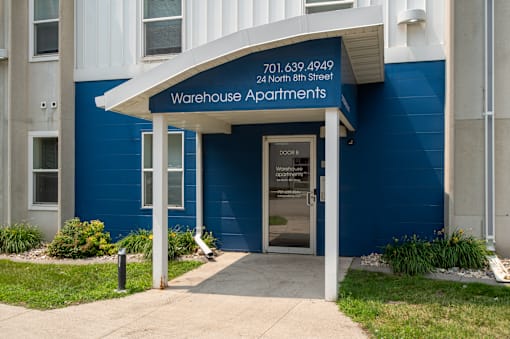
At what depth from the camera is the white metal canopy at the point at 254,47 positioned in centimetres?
600

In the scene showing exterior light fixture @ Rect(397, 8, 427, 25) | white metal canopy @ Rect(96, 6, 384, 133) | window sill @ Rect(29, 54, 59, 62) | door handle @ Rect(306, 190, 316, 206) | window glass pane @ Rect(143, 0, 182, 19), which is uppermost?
window glass pane @ Rect(143, 0, 182, 19)

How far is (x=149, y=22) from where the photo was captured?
10.6m

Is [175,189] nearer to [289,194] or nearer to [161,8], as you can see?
[289,194]

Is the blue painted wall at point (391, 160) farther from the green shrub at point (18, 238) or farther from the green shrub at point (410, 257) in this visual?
the green shrub at point (18, 238)

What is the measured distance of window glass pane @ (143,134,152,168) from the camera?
10422 mm

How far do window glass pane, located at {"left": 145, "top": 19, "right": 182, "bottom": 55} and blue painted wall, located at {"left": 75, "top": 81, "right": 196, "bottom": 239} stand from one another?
1.11 m

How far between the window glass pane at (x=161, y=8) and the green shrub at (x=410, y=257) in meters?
6.69

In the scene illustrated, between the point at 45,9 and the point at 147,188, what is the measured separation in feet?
16.6

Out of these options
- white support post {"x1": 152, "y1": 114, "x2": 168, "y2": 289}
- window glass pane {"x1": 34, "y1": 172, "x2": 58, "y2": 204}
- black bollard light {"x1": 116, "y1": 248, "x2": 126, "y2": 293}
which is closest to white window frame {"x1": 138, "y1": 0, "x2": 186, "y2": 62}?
window glass pane {"x1": 34, "y1": 172, "x2": 58, "y2": 204}

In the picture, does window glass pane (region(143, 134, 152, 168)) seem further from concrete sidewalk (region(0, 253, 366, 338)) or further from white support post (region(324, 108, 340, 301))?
white support post (region(324, 108, 340, 301))

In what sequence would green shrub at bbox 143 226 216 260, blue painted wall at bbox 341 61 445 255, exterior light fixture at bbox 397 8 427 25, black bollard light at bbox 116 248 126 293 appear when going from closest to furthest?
black bollard light at bbox 116 248 126 293, exterior light fixture at bbox 397 8 427 25, blue painted wall at bbox 341 61 445 255, green shrub at bbox 143 226 216 260

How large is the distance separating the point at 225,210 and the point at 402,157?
3.72 meters

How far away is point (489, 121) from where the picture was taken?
29.0ft

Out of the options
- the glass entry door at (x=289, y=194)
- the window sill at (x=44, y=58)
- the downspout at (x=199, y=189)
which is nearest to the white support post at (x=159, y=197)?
the downspout at (x=199, y=189)
